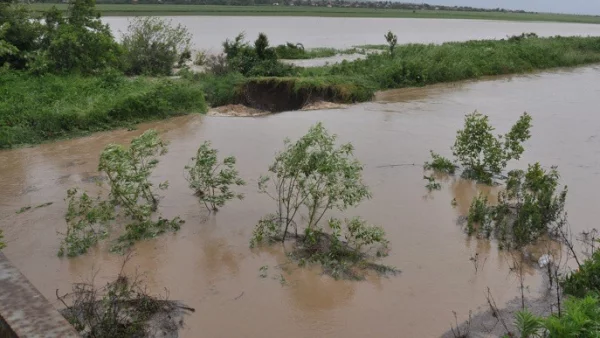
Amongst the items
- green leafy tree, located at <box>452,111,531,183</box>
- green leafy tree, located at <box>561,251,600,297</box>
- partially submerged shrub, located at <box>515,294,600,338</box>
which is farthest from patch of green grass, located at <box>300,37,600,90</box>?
partially submerged shrub, located at <box>515,294,600,338</box>

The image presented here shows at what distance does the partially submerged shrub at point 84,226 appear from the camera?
6.43 m

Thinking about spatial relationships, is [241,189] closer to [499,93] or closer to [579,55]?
[499,93]

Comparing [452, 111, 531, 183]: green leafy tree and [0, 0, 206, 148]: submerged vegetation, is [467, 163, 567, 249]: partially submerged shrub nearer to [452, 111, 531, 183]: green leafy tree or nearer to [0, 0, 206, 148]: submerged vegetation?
[452, 111, 531, 183]: green leafy tree

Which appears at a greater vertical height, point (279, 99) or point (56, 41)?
point (56, 41)

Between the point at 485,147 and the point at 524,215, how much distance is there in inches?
89.3

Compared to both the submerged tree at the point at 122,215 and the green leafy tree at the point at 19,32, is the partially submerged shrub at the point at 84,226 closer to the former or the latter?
the submerged tree at the point at 122,215

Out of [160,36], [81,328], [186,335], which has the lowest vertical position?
[186,335]

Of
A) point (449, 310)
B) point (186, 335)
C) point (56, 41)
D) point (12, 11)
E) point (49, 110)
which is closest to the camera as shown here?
point (186, 335)

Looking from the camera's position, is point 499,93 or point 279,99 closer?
point 279,99

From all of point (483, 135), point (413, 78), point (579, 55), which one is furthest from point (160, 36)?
point (579, 55)

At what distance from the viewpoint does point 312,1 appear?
80.1m

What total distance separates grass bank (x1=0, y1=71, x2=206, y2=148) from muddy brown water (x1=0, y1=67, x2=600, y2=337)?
0.45 metres

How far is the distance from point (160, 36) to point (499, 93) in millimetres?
11531

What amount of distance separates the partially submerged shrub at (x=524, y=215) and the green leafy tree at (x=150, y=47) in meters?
13.0
